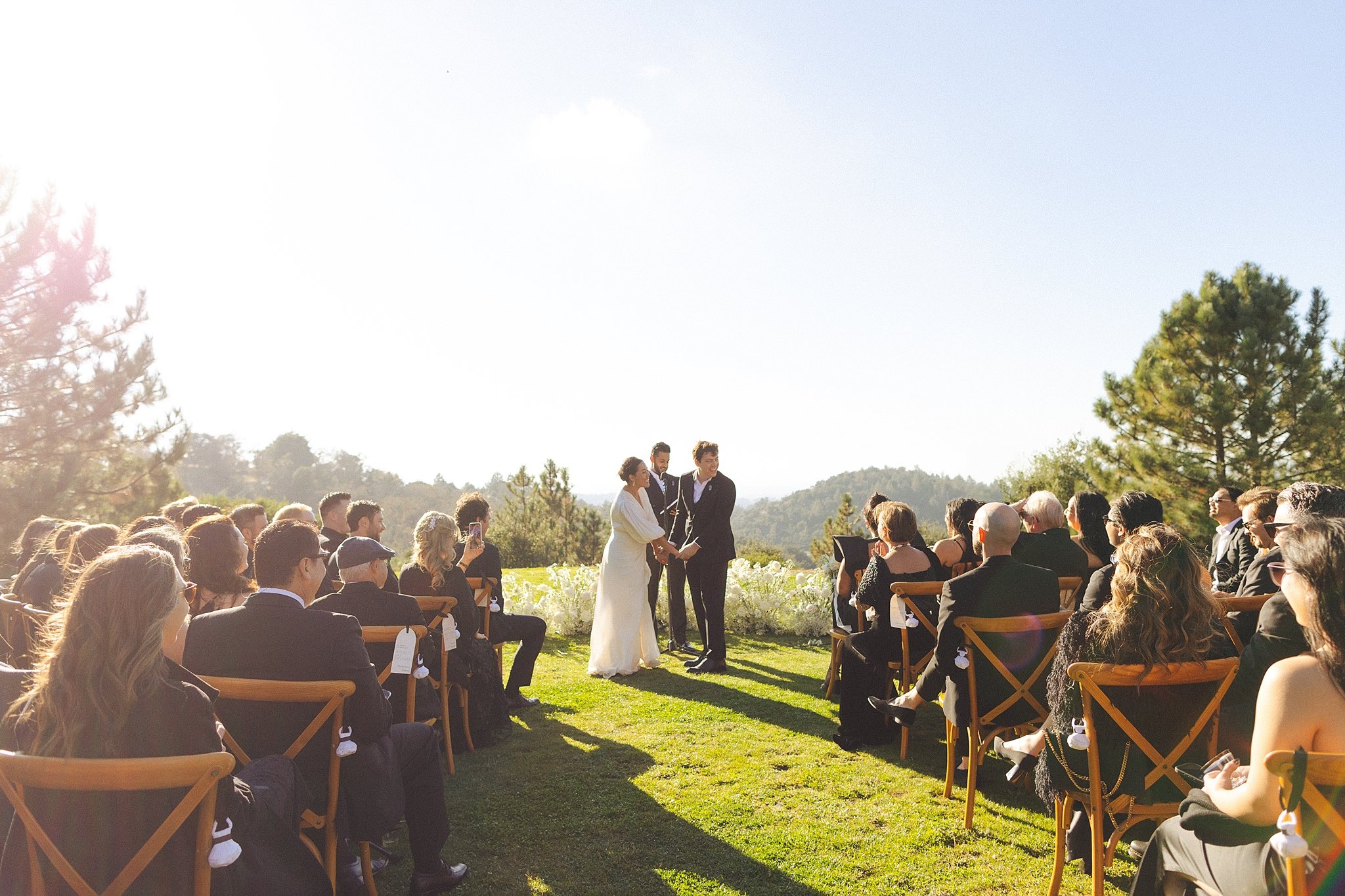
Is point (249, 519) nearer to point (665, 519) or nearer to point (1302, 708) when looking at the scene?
point (665, 519)

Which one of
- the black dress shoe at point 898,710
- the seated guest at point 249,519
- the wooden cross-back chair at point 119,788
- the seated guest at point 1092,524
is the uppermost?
the seated guest at point 1092,524

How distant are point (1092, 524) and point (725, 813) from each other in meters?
2.96

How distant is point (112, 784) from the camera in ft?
6.00

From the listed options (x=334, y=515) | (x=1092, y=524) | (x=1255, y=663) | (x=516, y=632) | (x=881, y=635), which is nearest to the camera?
(x=1255, y=663)

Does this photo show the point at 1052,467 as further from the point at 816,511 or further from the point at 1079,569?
the point at 816,511

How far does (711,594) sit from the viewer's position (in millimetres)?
8094

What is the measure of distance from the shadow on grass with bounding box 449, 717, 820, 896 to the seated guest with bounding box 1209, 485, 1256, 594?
367cm

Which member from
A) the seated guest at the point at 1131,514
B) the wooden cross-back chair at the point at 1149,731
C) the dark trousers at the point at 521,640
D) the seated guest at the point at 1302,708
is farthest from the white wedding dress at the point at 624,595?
the seated guest at the point at 1302,708

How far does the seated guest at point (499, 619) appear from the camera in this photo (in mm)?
6188

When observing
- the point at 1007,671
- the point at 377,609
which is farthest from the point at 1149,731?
the point at 377,609

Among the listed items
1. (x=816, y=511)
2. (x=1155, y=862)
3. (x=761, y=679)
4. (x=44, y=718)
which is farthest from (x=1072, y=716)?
(x=816, y=511)

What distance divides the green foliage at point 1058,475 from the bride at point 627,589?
991 centimetres

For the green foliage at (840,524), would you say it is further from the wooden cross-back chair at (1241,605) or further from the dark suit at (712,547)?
the wooden cross-back chair at (1241,605)

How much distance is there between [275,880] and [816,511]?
107 m
